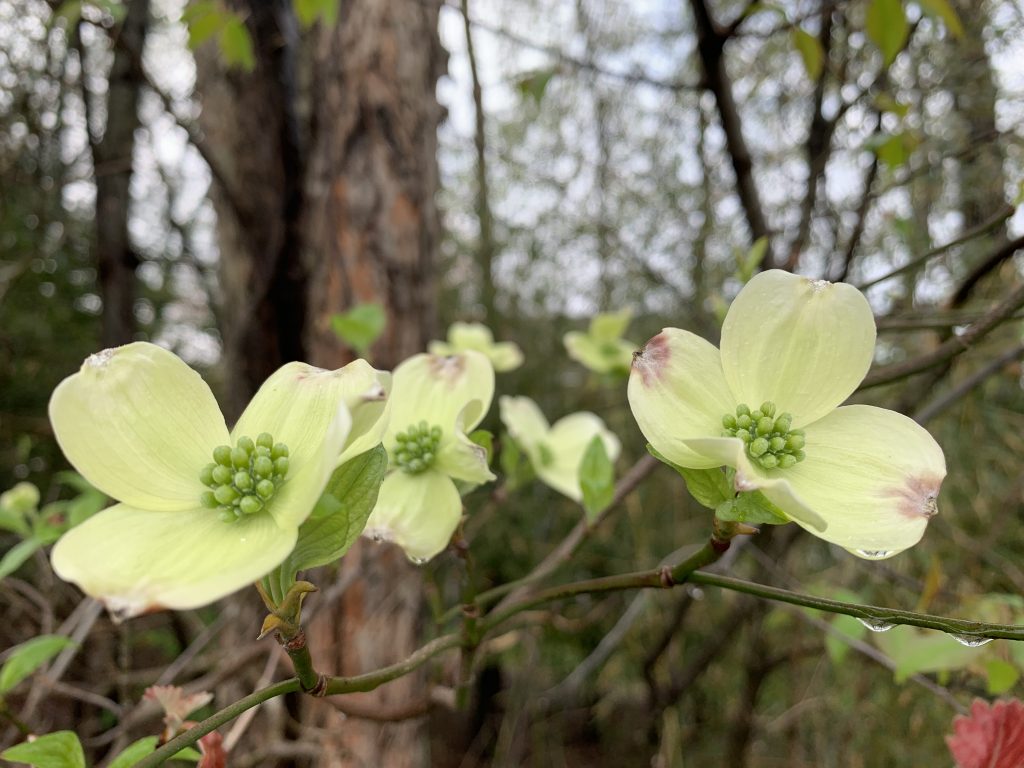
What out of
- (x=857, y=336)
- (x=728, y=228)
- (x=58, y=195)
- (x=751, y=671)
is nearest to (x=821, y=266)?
(x=728, y=228)

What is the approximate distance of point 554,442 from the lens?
640 millimetres

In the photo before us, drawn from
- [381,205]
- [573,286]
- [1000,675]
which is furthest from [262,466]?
[573,286]

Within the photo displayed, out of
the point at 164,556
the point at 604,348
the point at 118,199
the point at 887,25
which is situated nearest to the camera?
the point at 164,556

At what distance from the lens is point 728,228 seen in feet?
4.89

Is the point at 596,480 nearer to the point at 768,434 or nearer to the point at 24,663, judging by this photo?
the point at 768,434

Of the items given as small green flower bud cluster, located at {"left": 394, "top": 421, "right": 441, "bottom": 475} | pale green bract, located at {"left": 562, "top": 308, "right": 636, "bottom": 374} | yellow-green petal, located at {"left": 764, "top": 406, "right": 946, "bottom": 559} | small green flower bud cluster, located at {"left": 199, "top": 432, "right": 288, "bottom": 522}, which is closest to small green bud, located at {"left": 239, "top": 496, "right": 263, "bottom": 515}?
small green flower bud cluster, located at {"left": 199, "top": 432, "right": 288, "bottom": 522}

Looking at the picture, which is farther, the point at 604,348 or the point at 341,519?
the point at 604,348

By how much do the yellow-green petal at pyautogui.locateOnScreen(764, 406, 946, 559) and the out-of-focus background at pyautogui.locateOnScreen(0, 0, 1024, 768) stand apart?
18cm

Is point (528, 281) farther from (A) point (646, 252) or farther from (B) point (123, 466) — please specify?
(B) point (123, 466)

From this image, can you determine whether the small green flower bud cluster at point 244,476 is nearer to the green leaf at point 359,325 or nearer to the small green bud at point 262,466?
the small green bud at point 262,466

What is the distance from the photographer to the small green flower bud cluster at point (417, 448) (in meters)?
0.37

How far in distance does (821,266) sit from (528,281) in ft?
2.97

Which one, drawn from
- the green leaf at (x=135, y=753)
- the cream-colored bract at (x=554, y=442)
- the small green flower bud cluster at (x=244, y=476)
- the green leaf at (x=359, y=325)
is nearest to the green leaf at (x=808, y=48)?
the cream-colored bract at (x=554, y=442)

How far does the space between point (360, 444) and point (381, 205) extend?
83 cm
